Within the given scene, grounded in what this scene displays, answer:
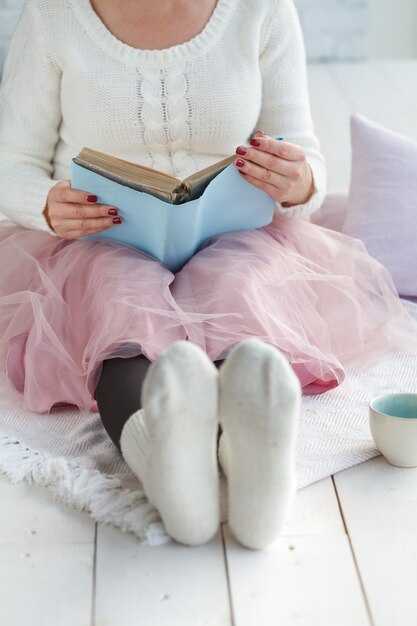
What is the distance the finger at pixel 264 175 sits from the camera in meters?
1.47

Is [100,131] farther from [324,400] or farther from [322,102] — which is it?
[322,102]

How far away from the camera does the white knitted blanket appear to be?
125 centimetres

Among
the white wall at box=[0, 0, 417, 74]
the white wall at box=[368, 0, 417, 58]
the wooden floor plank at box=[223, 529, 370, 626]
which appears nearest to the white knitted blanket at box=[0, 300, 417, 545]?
the wooden floor plank at box=[223, 529, 370, 626]

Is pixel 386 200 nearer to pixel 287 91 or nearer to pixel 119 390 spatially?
pixel 287 91

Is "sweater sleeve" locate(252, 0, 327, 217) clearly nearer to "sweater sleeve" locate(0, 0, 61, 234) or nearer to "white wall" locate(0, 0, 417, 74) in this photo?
"sweater sleeve" locate(0, 0, 61, 234)

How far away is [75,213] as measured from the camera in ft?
4.95

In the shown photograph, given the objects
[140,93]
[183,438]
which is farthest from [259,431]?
[140,93]

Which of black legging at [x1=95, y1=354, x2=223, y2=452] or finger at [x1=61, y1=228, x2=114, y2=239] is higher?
finger at [x1=61, y1=228, x2=114, y2=239]

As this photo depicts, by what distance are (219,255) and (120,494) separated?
430 mm

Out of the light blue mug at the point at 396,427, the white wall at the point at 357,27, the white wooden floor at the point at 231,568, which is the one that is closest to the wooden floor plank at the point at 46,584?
the white wooden floor at the point at 231,568

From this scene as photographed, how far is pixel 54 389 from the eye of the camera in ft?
4.95

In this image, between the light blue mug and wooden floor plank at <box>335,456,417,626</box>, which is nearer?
wooden floor plank at <box>335,456,417,626</box>

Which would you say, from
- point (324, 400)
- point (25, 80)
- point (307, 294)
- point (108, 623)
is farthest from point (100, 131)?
point (108, 623)

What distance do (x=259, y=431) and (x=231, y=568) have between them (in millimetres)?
174
